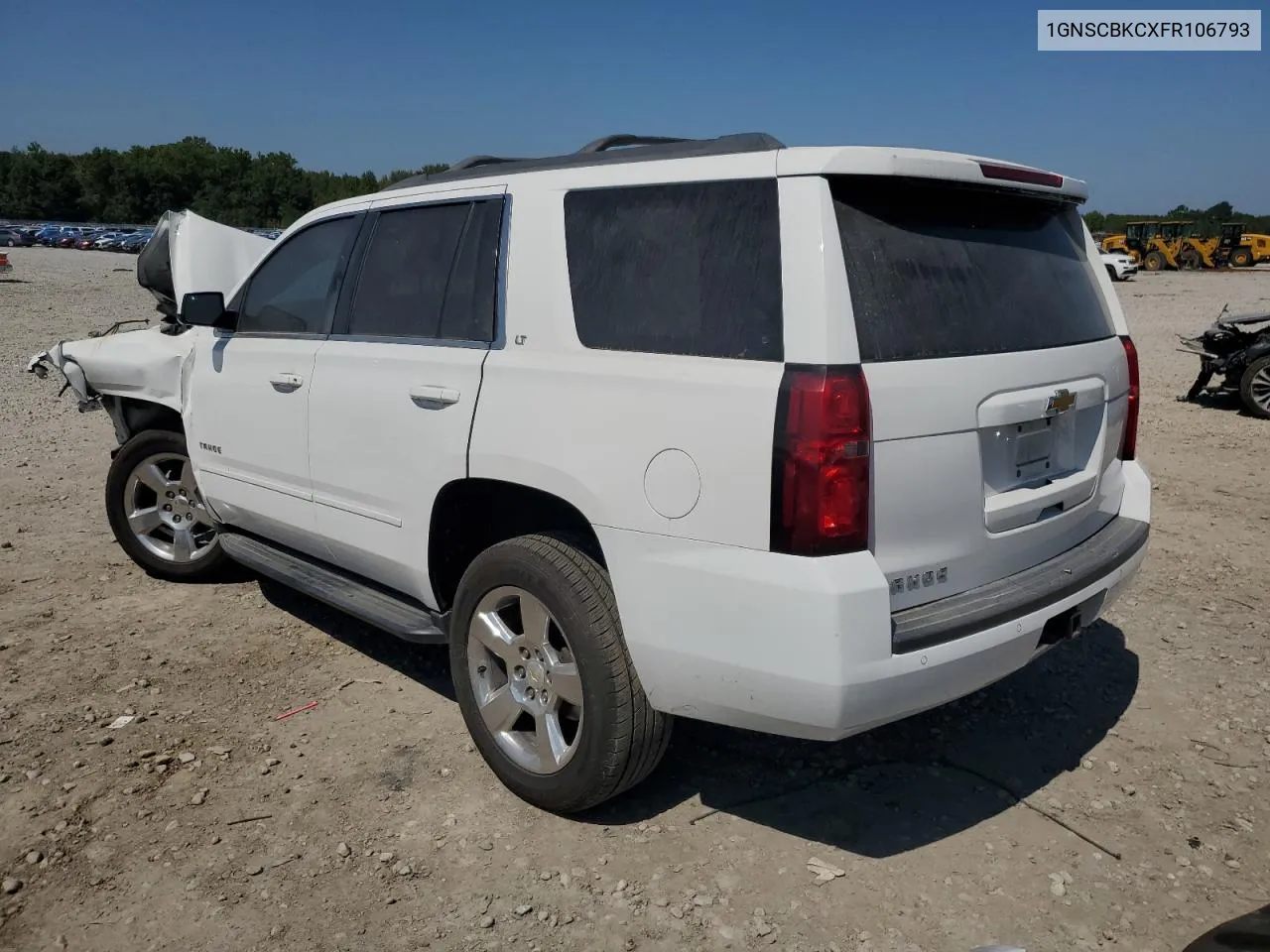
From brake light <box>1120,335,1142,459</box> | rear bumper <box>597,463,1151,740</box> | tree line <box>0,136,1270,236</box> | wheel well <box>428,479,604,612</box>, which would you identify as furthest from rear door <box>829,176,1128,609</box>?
tree line <box>0,136,1270,236</box>

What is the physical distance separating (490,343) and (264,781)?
5.68 ft

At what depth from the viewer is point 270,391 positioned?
4188 mm

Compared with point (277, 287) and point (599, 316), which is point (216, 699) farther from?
point (599, 316)

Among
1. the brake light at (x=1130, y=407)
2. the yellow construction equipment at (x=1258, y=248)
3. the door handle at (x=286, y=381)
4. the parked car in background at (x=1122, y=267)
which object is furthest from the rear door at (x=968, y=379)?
the yellow construction equipment at (x=1258, y=248)

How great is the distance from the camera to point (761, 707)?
259 cm

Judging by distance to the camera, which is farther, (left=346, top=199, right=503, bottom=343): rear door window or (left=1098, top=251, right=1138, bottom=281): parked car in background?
(left=1098, top=251, right=1138, bottom=281): parked car in background

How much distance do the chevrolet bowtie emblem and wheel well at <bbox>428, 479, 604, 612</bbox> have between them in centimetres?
146

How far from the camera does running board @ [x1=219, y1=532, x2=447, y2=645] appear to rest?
140 inches

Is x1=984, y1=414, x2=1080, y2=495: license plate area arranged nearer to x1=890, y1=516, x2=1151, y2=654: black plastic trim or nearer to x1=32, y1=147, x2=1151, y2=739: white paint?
x1=32, y1=147, x2=1151, y2=739: white paint

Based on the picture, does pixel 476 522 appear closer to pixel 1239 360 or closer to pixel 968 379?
pixel 968 379

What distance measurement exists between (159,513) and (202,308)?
A: 57.5 inches

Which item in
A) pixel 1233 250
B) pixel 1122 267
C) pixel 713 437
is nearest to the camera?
pixel 713 437

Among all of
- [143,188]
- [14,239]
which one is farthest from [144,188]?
[14,239]

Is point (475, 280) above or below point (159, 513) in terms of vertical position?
above
